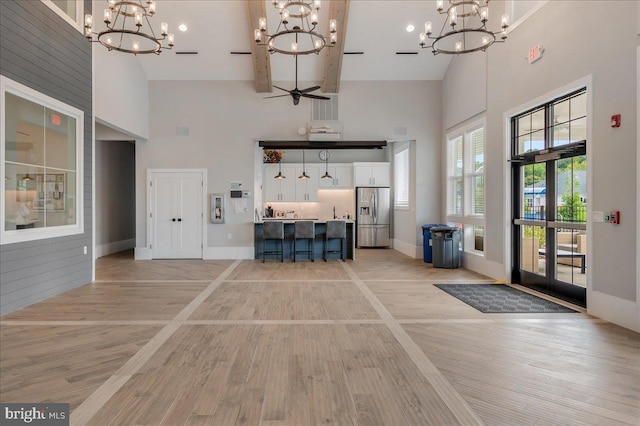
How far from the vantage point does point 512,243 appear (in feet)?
20.4

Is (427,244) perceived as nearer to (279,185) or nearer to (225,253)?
(225,253)

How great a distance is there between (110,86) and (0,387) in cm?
597

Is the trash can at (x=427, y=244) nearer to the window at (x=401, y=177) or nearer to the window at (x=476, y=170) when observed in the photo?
the window at (x=476, y=170)

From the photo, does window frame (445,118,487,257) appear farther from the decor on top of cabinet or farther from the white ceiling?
the decor on top of cabinet

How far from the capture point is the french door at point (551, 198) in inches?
187

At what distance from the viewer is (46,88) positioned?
5090 millimetres

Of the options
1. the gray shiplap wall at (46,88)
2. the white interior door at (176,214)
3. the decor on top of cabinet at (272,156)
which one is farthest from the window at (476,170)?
the gray shiplap wall at (46,88)

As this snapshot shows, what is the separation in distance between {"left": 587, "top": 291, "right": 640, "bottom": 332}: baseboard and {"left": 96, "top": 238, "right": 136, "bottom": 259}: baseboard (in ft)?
32.8

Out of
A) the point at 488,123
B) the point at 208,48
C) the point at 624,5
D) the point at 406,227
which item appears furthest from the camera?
the point at 406,227

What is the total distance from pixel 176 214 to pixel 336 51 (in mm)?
5150

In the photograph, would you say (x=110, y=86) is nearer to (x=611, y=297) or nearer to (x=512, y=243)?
(x=512, y=243)

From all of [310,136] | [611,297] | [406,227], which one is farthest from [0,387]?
[406,227]

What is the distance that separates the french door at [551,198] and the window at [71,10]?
23.2 feet

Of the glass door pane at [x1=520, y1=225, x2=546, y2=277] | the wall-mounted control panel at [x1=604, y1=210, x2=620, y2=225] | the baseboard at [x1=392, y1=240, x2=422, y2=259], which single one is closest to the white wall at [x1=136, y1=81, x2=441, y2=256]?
the baseboard at [x1=392, y1=240, x2=422, y2=259]
